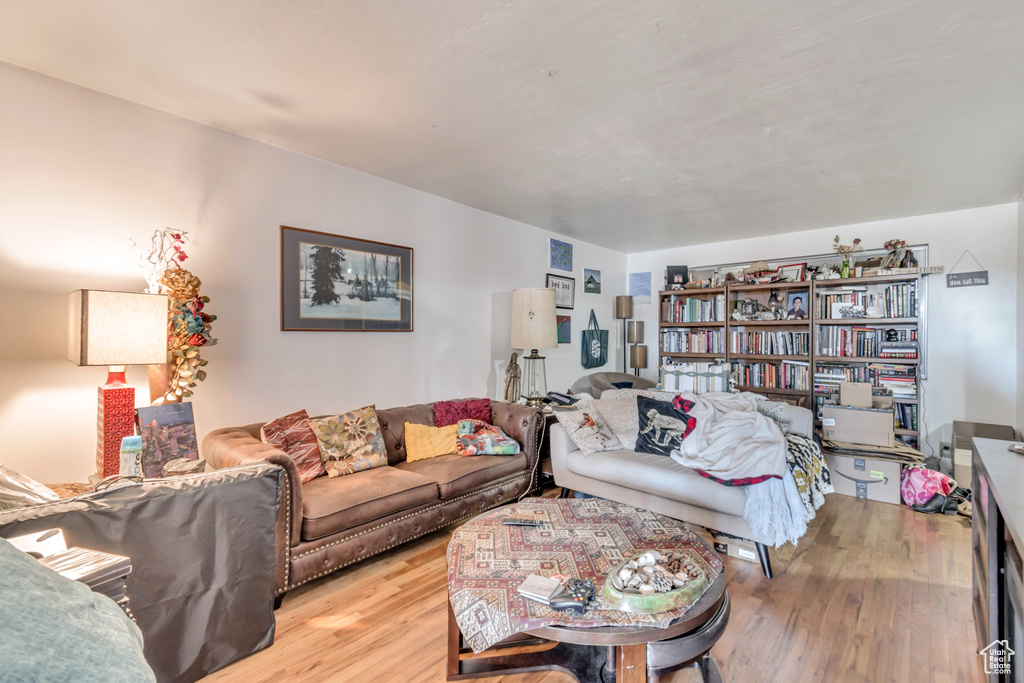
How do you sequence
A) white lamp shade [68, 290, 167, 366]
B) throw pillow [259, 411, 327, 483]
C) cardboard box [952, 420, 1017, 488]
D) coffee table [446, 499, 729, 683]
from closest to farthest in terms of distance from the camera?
coffee table [446, 499, 729, 683] < white lamp shade [68, 290, 167, 366] < throw pillow [259, 411, 327, 483] < cardboard box [952, 420, 1017, 488]

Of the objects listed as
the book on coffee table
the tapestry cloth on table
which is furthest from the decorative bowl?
the book on coffee table

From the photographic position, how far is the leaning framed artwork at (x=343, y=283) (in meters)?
2.78

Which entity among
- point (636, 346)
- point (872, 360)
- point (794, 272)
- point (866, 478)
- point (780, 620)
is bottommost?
point (780, 620)

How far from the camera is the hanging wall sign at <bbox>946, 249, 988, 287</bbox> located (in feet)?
12.3

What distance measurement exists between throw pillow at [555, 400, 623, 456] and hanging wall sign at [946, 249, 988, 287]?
3355mm

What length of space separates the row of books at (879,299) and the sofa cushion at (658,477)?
276 cm

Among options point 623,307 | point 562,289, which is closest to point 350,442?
point 562,289

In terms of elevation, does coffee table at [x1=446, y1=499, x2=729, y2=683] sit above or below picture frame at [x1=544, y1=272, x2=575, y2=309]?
below

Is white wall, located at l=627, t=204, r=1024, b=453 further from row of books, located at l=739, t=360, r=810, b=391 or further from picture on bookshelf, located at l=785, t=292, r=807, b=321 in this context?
row of books, located at l=739, t=360, r=810, b=391

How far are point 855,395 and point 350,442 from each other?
13.1 ft

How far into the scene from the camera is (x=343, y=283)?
3.01 meters

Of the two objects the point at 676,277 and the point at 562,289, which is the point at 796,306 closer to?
the point at 676,277

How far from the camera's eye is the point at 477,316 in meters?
3.94

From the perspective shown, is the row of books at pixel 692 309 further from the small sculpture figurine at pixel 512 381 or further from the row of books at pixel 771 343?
the small sculpture figurine at pixel 512 381
